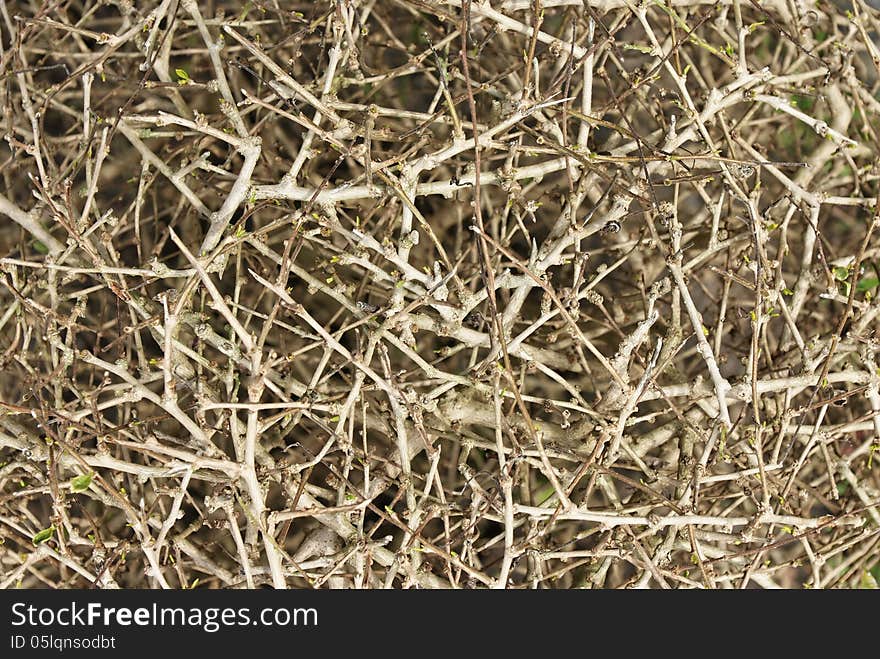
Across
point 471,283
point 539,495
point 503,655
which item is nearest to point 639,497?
point 539,495

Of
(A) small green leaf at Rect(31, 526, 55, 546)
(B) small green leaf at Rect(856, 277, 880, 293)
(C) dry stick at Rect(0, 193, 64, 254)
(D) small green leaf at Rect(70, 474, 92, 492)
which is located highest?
(C) dry stick at Rect(0, 193, 64, 254)

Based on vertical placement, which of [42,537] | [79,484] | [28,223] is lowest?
[42,537]

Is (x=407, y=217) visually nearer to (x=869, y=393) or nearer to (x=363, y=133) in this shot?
(x=363, y=133)

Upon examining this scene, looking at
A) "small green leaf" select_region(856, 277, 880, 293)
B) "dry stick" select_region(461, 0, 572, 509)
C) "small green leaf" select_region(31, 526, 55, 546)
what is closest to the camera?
"dry stick" select_region(461, 0, 572, 509)

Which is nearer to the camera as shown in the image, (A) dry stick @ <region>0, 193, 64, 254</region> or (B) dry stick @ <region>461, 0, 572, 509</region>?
(B) dry stick @ <region>461, 0, 572, 509</region>

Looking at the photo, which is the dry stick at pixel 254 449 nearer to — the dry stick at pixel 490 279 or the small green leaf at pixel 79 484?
the small green leaf at pixel 79 484

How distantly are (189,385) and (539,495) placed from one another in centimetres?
56

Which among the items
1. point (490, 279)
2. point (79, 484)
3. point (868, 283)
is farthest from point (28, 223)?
point (868, 283)

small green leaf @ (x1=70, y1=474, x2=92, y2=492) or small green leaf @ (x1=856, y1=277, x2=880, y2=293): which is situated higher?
small green leaf @ (x1=856, y1=277, x2=880, y2=293)

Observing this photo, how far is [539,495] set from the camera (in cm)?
120

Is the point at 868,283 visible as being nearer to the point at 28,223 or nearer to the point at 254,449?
the point at 254,449

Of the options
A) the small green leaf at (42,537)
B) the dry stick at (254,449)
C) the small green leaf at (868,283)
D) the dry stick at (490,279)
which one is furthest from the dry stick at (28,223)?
the small green leaf at (868,283)

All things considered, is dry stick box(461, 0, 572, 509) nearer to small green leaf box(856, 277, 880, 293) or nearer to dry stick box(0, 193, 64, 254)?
dry stick box(0, 193, 64, 254)

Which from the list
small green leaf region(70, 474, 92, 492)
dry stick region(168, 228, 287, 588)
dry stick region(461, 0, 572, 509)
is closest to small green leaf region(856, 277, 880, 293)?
dry stick region(461, 0, 572, 509)
